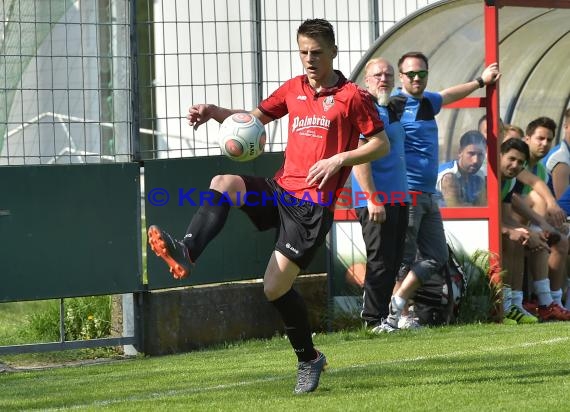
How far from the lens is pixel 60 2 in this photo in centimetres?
1241

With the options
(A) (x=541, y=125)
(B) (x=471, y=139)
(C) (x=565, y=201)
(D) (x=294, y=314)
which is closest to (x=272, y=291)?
(D) (x=294, y=314)

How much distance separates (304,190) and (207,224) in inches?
25.1

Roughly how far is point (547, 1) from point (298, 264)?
240 inches

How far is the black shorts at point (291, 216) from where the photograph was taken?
758cm

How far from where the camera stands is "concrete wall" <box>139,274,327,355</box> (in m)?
11.4

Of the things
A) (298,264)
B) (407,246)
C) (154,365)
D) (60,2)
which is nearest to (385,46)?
(407,246)

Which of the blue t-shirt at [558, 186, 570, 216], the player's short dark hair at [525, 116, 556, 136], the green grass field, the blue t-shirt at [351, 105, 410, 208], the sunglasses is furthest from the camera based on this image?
the blue t-shirt at [558, 186, 570, 216]

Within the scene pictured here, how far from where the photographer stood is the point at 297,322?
7.71m

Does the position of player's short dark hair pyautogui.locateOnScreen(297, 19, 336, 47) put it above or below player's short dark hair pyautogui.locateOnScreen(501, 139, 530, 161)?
above

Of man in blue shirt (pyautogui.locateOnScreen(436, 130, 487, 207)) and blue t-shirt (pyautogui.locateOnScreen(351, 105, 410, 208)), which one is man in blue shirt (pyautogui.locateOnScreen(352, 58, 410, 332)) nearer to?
blue t-shirt (pyautogui.locateOnScreen(351, 105, 410, 208))

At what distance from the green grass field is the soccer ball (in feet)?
5.00

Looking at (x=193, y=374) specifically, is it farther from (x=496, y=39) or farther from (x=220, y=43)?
(x=496, y=39)

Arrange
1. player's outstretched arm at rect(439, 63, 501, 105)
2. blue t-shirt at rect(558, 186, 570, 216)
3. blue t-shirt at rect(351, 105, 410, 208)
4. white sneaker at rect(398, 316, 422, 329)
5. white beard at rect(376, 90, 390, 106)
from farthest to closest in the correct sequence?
blue t-shirt at rect(558, 186, 570, 216), player's outstretched arm at rect(439, 63, 501, 105), white sneaker at rect(398, 316, 422, 329), white beard at rect(376, 90, 390, 106), blue t-shirt at rect(351, 105, 410, 208)

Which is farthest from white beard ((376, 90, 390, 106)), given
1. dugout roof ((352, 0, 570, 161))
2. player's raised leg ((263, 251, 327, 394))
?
player's raised leg ((263, 251, 327, 394))
